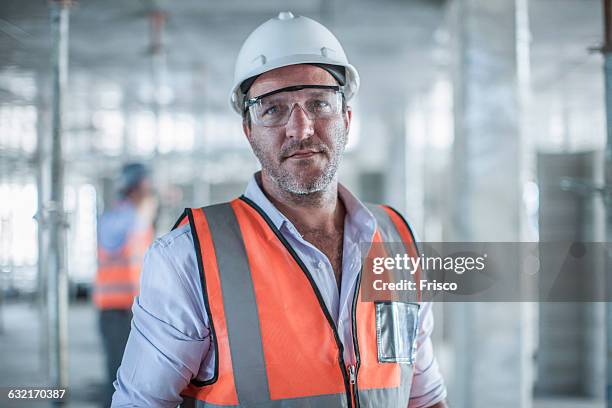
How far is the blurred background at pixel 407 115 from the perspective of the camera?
3859 millimetres

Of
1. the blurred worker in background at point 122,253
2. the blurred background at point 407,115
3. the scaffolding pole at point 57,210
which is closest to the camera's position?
the scaffolding pole at point 57,210

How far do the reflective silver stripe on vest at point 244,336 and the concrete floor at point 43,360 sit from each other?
138 cm

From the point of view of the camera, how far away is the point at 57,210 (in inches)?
106

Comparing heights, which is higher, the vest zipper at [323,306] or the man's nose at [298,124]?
the man's nose at [298,124]

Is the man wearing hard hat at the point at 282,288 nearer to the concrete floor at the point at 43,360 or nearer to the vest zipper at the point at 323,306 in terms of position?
the vest zipper at the point at 323,306

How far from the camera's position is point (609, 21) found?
2.15m

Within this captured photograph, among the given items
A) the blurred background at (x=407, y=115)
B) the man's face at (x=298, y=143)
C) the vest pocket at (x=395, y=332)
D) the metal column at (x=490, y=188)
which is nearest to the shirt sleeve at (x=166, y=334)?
the man's face at (x=298, y=143)

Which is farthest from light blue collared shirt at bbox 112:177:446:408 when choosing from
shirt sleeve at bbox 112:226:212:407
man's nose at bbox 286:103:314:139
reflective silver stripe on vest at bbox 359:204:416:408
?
man's nose at bbox 286:103:314:139

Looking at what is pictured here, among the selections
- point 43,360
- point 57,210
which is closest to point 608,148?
point 57,210

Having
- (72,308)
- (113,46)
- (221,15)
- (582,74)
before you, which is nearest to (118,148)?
(72,308)

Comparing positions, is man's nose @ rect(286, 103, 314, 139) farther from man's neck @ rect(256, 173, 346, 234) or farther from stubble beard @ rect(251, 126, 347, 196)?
man's neck @ rect(256, 173, 346, 234)

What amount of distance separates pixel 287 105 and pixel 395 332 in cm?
64

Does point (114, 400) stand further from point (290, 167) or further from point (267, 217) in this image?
point (290, 167)

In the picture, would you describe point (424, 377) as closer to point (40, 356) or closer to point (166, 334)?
point (166, 334)
